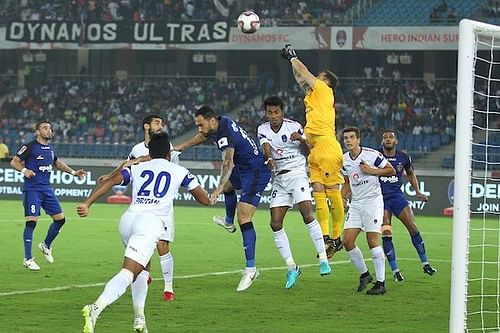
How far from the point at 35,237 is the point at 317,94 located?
9.71 metres

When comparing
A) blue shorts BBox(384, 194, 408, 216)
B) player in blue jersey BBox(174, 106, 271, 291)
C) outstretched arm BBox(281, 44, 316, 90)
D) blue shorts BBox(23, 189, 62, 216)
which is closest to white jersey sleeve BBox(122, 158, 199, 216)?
player in blue jersey BBox(174, 106, 271, 291)

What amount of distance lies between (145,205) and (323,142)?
4.79m

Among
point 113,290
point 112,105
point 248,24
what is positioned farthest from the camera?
point 112,105

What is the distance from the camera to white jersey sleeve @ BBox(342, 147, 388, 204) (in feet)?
44.2

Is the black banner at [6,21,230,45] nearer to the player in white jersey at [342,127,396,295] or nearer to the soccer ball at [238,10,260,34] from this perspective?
the soccer ball at [238,10,260,34]

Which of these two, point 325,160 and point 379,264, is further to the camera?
point 325,160

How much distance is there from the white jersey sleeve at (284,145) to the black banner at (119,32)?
29.2 metres

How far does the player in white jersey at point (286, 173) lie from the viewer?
13.8m

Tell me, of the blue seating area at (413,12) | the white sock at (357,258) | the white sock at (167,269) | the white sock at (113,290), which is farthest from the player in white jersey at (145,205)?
the blue seating area at (413,12)

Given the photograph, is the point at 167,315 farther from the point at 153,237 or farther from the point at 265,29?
the point at 265,29

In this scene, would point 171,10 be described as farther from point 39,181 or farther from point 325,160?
point 325,160

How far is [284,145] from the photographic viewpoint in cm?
1394

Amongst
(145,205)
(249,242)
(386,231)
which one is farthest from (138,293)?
(386,231)

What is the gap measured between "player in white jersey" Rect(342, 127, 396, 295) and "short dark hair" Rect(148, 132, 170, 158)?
12.9ft
